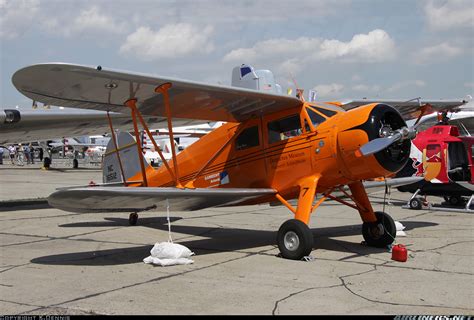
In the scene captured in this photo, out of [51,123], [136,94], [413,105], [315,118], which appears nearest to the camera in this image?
[136,94]

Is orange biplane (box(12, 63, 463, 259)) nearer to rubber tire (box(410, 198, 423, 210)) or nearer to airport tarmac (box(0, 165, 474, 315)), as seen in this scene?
airport tarmac (box(0, 165, 474, 315))

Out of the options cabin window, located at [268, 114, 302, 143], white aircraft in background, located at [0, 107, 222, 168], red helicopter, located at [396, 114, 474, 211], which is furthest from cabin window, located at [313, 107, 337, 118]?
white aircraft in background, located at [0, 107, 222, 168]

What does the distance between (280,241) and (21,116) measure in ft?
31.6

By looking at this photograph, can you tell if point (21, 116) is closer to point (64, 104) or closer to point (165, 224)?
point (165, 224)

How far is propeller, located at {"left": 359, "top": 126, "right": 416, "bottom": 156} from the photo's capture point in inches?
257

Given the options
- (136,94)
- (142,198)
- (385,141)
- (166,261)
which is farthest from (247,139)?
(166,261)

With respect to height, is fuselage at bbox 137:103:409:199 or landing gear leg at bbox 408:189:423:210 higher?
fuselage at bbox 137:103:409:199

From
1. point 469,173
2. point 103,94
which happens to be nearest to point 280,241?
point 103,94

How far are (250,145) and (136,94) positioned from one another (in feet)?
6.85

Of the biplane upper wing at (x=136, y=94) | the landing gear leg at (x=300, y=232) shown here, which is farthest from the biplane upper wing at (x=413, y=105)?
the landing gear leg at (x=300, y=232)

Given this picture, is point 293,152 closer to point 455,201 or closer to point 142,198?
point 142,198

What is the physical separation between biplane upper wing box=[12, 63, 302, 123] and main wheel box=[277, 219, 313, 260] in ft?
6.52

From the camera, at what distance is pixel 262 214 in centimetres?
1281

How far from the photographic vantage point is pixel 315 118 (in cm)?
759
